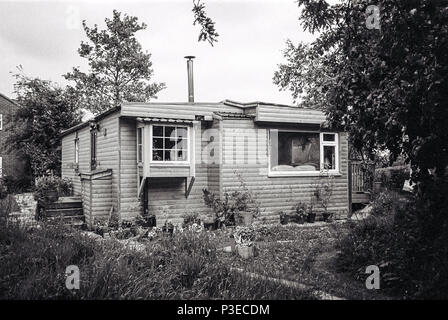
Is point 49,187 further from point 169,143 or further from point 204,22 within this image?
point 204,22

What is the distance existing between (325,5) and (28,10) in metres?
6.89

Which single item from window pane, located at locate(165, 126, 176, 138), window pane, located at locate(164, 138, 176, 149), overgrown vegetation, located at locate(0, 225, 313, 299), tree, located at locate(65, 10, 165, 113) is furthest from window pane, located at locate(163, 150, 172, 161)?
tree, located at locate(65, 10, 165, 113)

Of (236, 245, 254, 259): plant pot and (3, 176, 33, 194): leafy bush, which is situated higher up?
(3, 176, 33, 194): leafy bush

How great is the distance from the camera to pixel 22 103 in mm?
25594

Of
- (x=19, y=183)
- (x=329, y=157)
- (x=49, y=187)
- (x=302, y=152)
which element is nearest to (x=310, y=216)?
(x=302, y=152)

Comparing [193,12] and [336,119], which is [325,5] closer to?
[336,119]

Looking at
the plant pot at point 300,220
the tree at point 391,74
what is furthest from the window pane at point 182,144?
the tree at point 391,74

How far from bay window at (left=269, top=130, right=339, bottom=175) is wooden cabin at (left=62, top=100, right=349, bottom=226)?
0.03 meters

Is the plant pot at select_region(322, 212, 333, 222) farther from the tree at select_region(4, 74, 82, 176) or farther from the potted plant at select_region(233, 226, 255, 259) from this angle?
the tree at select_region(4, 74, 82, 176)

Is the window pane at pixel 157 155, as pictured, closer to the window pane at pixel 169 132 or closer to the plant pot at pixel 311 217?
the window pane at pixel 169 132

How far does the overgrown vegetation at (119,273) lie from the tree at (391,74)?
2.54 meters

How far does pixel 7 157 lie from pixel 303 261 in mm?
26062

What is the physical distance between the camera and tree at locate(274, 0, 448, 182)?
5.23 meters

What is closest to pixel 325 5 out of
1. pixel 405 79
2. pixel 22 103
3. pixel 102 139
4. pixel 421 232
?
pixel 405 79
